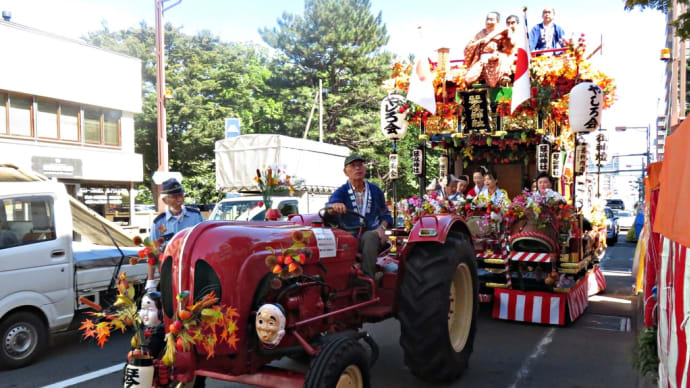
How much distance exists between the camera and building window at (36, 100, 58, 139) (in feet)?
59.4

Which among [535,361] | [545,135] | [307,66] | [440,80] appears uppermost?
[307,66]

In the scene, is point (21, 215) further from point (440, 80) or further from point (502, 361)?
point (440, 80)

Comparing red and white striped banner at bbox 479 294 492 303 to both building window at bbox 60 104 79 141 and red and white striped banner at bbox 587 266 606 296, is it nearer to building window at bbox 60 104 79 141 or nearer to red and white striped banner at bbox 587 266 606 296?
red and white striped banner at bbox 587 266 606 296

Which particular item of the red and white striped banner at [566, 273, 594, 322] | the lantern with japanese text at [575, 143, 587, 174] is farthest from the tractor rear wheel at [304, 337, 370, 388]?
the lantern with japanese text at [575, 143, 587, 174]

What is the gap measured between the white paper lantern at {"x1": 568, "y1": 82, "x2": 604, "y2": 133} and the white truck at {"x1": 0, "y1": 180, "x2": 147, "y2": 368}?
7.14 meters

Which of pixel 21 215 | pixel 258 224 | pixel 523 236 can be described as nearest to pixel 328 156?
pixel 523 236

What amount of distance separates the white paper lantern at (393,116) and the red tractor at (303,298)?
5.91 m

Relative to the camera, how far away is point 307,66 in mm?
31703

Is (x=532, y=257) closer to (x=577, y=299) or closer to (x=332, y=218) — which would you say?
(x=577, y=299)

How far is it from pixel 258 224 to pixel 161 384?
4.10ft

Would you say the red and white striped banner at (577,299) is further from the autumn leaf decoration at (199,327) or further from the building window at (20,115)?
the building window at (20,115)

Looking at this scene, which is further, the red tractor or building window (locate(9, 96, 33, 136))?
building window (locate(9, 96, 33, 136))

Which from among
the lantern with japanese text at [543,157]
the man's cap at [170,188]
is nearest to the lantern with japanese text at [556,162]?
the lantern with japanese text at [543,157]

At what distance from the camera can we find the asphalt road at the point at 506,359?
4.82 meters
